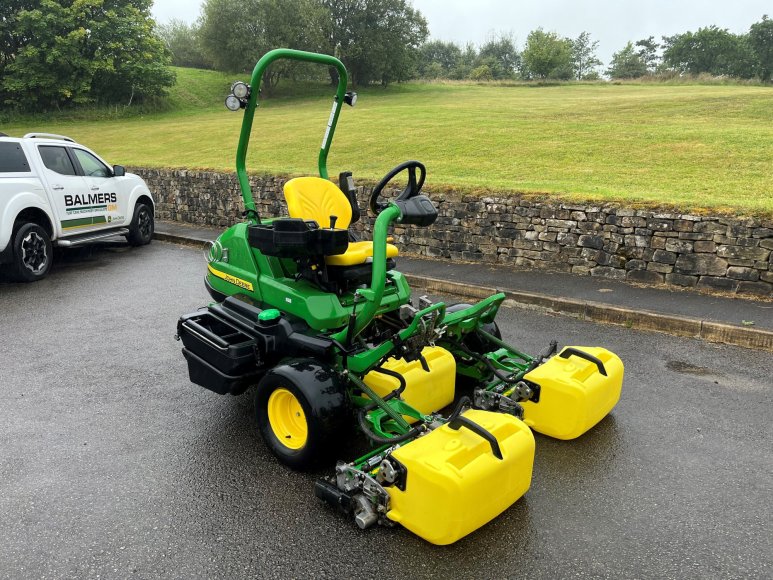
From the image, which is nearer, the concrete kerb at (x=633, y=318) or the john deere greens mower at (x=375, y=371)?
the john deere greens mower at (x=375, y=371)

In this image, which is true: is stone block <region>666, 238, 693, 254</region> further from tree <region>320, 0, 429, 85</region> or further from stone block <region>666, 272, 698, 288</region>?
tree <region>320, 0, 429, 85</region>

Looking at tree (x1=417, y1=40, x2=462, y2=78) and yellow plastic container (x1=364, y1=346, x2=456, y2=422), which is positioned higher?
tree (x1=417, y1=40, x2=462, y2=78)

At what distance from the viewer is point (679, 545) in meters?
3.08

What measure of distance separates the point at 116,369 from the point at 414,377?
122 inches

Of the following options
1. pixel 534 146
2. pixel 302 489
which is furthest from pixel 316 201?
pixel 534 146

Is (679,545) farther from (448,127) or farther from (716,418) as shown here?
(448,127)

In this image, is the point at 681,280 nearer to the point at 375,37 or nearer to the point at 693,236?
the point at 693,236

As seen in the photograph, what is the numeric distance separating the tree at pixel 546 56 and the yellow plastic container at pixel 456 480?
65.0 meters

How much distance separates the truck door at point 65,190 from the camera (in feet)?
30.7

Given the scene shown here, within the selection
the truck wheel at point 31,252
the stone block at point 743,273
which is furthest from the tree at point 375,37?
the stone block at point 743,273

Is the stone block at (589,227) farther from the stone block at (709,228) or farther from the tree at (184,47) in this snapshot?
the tree at (184,47)

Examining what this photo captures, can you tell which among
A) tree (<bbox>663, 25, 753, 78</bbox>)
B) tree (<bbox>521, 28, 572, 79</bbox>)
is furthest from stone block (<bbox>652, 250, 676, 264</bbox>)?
tree (<bbox>663, 25, 753, 78</bbox>)

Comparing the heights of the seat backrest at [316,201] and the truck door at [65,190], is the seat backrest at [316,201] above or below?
above

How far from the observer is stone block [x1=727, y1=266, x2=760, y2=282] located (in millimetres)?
6766
